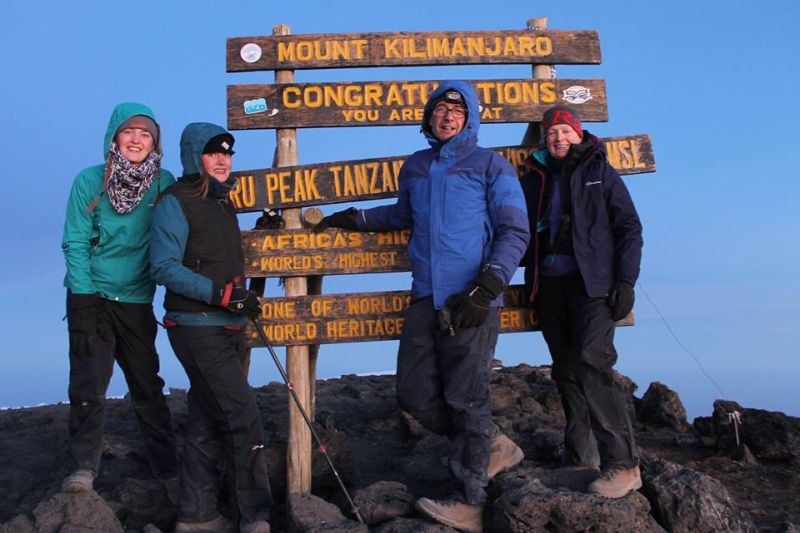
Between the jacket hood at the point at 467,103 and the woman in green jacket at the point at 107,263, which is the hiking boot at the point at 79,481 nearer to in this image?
the woman in green jacket at the point at 107,263

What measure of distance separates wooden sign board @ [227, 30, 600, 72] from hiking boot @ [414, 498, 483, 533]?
4.21 meters

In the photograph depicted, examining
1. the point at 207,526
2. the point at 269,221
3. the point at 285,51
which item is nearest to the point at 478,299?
the point at 269,221

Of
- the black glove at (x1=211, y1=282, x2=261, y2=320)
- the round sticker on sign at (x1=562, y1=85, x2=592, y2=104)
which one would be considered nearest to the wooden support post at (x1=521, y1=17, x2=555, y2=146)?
the round sticker on sign at (x1=562, y1=85, x2=592, y2=104)

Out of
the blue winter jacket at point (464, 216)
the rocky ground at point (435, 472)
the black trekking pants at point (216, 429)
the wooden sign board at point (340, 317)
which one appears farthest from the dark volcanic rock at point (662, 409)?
the black trekking pants at point (216, 429)

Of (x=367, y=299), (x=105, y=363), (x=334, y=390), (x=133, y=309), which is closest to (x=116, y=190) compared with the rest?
(x=133, y=309)

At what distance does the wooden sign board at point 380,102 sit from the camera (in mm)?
8148

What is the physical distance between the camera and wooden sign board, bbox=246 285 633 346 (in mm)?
7965

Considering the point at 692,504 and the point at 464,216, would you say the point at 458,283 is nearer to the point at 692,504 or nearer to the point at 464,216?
the point at 464,216

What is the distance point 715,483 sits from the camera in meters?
6.76

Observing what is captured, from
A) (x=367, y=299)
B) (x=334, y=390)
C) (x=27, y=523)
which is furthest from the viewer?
(x=334, y=390)

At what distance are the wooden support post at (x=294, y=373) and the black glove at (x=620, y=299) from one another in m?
2.92

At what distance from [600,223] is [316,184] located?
276 centimetres

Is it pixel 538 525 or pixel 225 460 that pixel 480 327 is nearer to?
pixel 538 525

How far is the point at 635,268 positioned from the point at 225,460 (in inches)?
152
